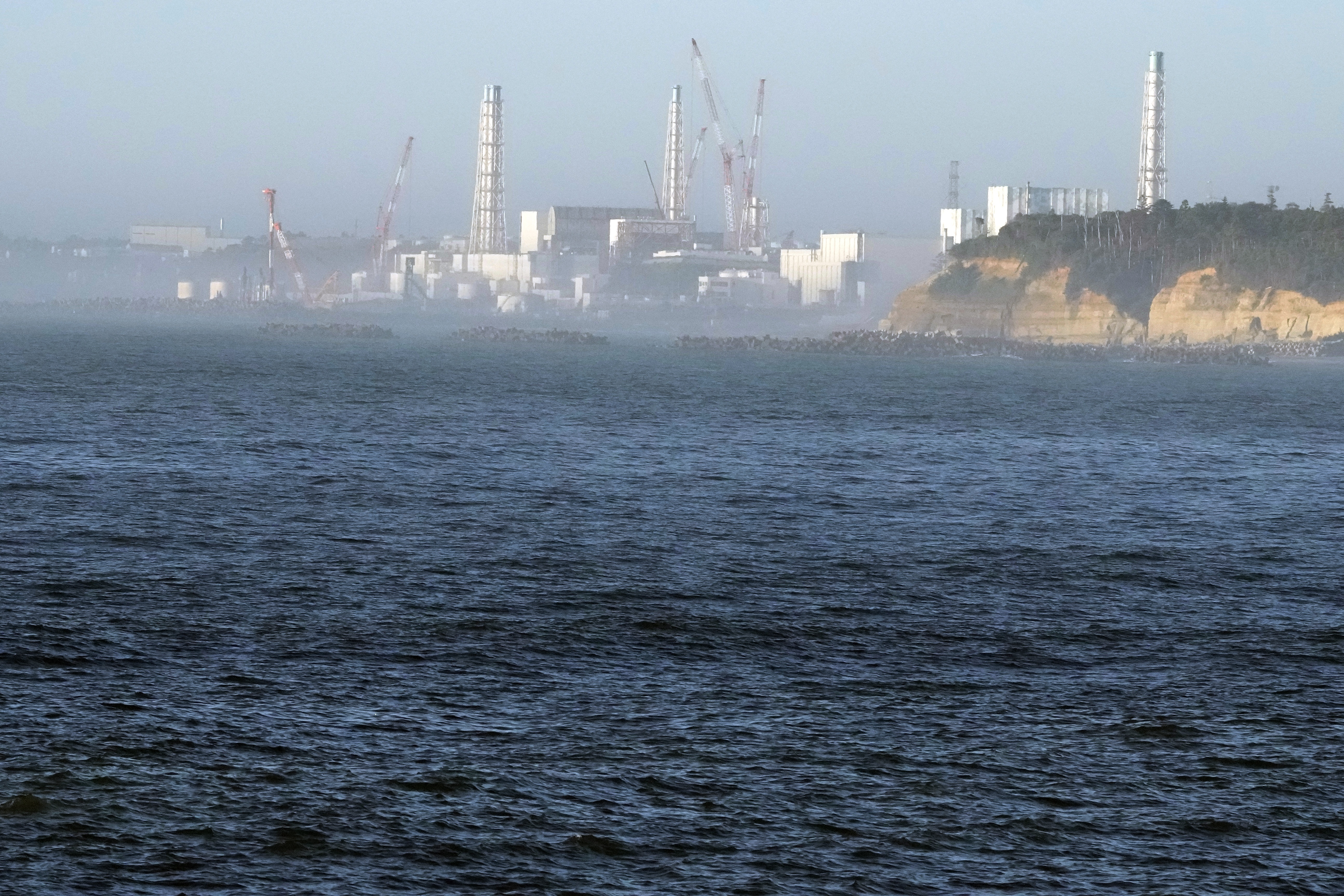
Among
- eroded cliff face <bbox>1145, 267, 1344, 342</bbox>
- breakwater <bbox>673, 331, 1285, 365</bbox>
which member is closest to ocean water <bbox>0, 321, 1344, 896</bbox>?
breakwater <bbox>673, 331, 1285, 365</bbox>

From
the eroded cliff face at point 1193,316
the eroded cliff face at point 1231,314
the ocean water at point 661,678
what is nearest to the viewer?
the ocean water at point 661,678

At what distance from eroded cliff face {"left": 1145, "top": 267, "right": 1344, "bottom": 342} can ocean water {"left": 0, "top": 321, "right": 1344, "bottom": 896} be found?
12171 centimetres

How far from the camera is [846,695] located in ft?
78.1

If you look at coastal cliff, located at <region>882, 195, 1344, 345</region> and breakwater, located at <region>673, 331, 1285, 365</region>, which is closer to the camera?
breakwater, located at <region>673, 331, 1285, 365</region>

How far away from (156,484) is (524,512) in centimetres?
1201

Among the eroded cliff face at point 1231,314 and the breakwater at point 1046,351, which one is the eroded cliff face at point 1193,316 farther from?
the breakwater at point 1046,351

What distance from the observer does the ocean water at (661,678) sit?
17.3 meters

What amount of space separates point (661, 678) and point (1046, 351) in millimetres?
159565

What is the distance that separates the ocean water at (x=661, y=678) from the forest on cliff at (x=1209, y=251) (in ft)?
405

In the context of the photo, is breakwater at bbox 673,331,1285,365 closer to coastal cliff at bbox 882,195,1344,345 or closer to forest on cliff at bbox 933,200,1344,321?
coastal cliff at bbox 882,195,1344,345

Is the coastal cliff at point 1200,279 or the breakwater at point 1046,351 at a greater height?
the coastal cliff at point 1200,279

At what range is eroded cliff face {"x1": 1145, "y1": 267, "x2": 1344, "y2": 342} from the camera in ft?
568

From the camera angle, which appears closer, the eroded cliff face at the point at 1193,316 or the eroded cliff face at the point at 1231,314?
the eroded cliff face at the point at 1231,314

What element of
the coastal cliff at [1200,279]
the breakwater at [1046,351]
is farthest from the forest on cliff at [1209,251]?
the breakwater at [1046,351]
